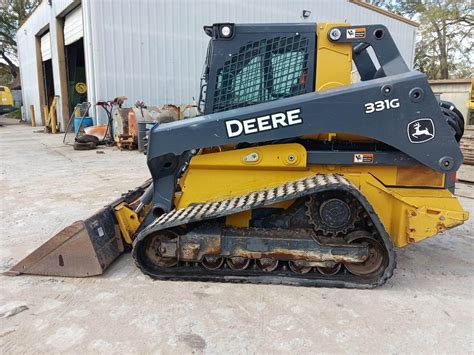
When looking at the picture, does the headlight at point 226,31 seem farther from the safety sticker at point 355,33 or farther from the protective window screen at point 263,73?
the safety sticker at point 355,33

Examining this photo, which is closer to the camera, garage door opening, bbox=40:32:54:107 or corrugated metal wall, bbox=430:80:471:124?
corrugated metal wall, bbox=430:80:471:124

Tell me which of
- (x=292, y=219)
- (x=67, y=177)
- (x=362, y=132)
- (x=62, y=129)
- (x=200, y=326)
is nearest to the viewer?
(x=200, y=326)

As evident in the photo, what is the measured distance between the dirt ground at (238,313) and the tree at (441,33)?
91.5 ft

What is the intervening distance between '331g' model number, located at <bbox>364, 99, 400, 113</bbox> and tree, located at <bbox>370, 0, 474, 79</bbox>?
2836cm

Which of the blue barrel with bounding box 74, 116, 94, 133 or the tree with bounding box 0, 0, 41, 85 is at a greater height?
the tree with bounding box 0, 0, 41, 85

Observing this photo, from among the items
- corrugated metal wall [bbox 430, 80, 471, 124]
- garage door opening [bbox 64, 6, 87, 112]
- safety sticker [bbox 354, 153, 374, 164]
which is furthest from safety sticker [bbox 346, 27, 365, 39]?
garage door opening [bbox 64, 6, 87, 112]

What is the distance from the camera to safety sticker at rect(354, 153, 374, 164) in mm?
3225

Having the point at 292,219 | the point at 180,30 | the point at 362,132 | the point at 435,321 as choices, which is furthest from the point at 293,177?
the point at 180,30

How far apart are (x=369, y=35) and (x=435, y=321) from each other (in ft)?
7.36

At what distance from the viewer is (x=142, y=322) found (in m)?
2.67

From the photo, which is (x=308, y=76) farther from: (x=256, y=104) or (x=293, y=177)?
(x=293, y=177)

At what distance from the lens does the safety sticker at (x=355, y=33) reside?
331 centimetres

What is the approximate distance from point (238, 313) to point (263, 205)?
78 centimetres

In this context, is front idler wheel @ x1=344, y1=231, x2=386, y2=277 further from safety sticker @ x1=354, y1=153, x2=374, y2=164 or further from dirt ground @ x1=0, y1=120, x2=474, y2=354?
safety sticker @ x1=354, y1=153, x2=374, y2=164
